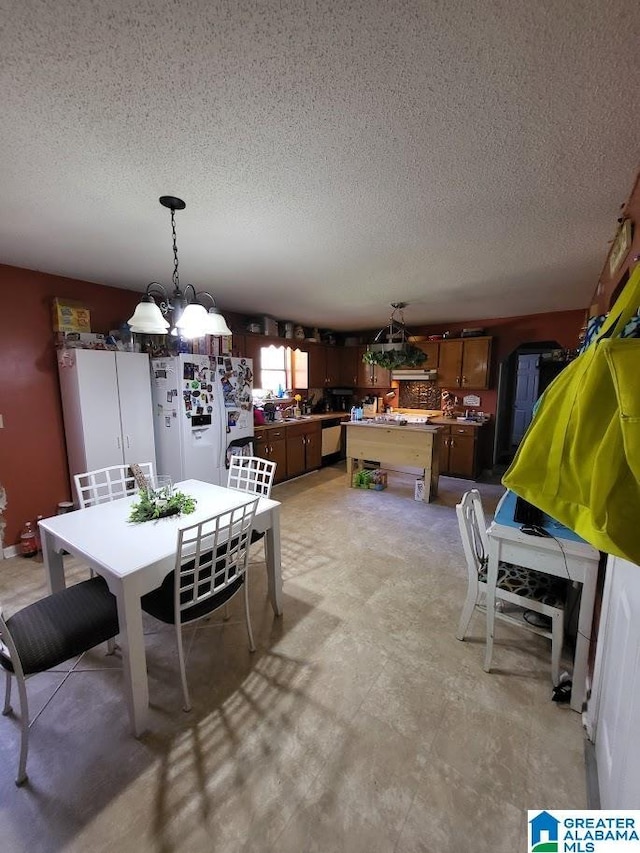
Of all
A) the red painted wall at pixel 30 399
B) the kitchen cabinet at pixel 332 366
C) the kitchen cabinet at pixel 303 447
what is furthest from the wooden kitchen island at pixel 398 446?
the red painted wall at pixel 30 399

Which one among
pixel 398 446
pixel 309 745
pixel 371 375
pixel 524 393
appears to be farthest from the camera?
pixel 524 393

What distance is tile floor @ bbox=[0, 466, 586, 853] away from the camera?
120cm

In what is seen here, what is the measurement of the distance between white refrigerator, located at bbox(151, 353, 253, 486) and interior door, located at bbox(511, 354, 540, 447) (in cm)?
591

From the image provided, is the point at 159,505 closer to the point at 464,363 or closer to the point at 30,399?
the point at 30,399

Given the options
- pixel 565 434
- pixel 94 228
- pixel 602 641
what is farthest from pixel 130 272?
pixel 602 641

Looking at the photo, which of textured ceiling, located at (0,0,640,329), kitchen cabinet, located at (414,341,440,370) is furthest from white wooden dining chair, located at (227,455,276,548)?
kitchen cabinet, located at (414,341,440,370)

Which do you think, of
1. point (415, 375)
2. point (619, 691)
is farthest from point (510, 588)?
point (415, 375)

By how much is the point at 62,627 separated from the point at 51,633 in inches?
1.6

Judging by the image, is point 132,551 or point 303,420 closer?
point 132,551

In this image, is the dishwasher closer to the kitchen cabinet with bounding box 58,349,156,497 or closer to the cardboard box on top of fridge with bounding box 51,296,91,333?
the kitchen cabinet with bounding box 58,349,156,497

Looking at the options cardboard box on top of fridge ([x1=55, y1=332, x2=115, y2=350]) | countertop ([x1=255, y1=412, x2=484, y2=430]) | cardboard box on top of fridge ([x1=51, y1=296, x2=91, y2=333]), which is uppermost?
cardboard box on top of fridge ([x1=51, y1=296, x2=91, y2=333])

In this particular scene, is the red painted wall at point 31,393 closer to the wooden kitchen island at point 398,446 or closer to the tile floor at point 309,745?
the tile floor at point 309,745

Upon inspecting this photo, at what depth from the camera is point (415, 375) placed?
578cm

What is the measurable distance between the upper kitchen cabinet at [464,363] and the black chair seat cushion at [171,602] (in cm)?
476
